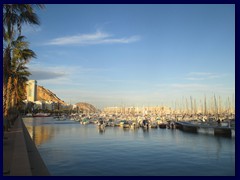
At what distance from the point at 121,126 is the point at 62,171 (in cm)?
3864

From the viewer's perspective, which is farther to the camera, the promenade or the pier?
the pier

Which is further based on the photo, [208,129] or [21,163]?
[208,129]

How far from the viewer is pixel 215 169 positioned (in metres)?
14.8

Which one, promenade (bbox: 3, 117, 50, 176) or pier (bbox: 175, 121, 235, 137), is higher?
promenade (bbox: 3, 117, 50, 176)

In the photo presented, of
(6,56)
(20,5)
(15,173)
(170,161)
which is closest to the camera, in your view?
(15,173)

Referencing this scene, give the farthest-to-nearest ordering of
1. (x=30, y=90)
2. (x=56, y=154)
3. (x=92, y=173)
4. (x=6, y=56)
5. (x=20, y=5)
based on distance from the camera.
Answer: (x=30, y=90) < (x=56, y=154) < (x=6, y=56) < (x=92, y=173) < (x=20, y=5)

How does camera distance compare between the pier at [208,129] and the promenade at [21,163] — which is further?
the pier at [208,129]

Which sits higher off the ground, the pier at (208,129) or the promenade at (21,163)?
the promenade at (21,163)

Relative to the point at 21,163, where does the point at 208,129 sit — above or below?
below
